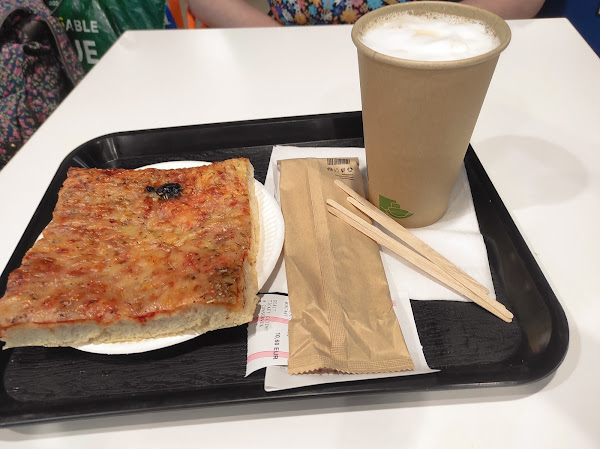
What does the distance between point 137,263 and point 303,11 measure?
5.00ft

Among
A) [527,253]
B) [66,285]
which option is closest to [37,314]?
[66,285]

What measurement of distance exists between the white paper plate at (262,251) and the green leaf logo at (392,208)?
0.26 meters

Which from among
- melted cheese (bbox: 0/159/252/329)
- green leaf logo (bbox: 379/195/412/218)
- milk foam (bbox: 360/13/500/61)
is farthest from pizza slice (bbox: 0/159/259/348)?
milk foam (bbox: 360/13/500/61)

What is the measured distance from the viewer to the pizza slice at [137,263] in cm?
78

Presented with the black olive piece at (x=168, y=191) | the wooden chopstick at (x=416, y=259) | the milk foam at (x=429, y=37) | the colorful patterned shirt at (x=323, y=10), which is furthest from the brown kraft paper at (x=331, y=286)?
the colorful patterned shirt at (x=323, y=10)

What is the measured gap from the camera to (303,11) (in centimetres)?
193

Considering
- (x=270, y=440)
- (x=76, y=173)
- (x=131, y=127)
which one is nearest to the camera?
(x=270, y=440)

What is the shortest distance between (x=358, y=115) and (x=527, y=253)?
2.07 ft

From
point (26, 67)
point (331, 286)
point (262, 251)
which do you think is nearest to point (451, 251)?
point (331, 286)

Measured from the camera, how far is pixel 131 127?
1463mm

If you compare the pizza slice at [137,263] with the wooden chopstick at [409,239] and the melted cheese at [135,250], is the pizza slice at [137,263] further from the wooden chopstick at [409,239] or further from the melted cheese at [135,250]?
the wooden chopstick at [409,239]

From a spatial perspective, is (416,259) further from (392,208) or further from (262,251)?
(262,251)

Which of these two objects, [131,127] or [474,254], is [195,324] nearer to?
[474,254]

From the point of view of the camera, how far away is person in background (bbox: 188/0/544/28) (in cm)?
185
